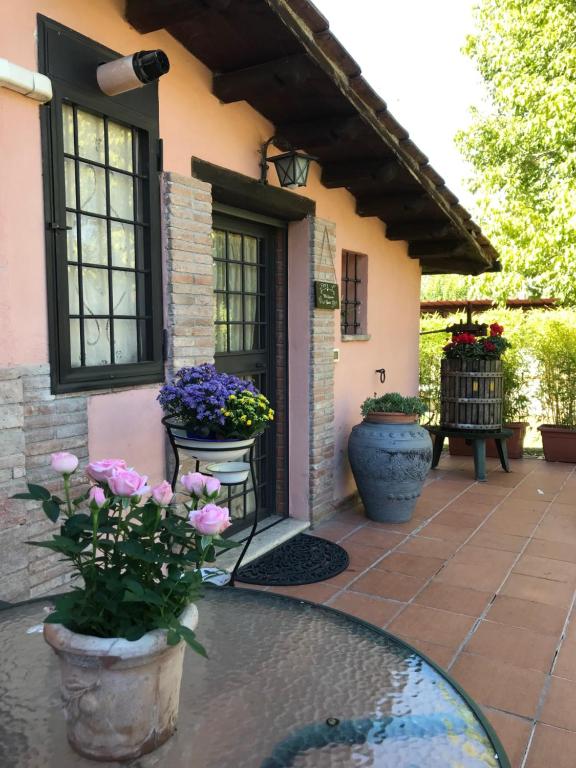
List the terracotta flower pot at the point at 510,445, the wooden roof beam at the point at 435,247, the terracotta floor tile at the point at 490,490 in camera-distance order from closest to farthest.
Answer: the terracotta floor tile at the point at 490,490 → the wooden roof beam at the point at 435,247 → the terracotta flower pot at the point at 510,445

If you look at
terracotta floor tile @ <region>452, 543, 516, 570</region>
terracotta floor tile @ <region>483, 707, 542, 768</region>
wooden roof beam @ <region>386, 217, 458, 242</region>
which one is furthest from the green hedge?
terracotta floor tile @ <region>483, 707, 542, 768</region>

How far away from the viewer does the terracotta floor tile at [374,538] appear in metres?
4.63

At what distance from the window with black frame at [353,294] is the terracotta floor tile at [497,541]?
2.16 meters

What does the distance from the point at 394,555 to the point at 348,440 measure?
120 cm

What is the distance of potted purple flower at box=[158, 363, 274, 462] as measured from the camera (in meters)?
3.00

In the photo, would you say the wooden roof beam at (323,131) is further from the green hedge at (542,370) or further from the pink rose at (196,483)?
the green hedge at (542,370)

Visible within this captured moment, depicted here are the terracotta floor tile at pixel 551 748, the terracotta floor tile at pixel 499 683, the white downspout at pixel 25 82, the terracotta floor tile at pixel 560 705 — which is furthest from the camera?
the terracotta floor tile at pixel 499 683

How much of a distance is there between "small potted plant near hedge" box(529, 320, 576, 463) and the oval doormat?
13.8 ft

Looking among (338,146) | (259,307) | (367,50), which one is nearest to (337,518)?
(259,307)

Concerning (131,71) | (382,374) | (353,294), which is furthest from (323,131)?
(382,374)

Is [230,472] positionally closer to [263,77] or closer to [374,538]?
[374,538]

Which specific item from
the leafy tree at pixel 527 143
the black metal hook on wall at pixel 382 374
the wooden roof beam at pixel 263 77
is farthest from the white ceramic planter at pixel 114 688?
the leafy tree at pixel 527 143

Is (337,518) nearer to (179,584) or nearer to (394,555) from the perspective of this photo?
(394,555)

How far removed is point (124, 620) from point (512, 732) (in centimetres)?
200
